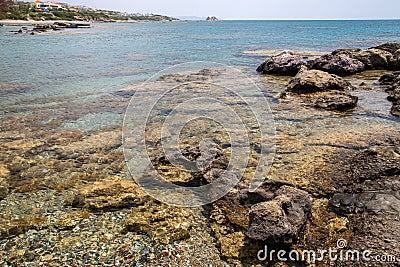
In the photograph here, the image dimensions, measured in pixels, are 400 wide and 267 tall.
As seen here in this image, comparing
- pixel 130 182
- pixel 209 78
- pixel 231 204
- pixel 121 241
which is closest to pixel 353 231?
pixel 231 204

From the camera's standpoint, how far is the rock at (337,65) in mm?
20734

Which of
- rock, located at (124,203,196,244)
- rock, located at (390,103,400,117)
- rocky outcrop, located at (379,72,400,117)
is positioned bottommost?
rock, located at (124,203,196,244)

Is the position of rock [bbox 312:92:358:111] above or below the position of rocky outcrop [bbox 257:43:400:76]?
below

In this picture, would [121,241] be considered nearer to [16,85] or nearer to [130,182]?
[130,182]

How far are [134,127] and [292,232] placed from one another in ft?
25.3

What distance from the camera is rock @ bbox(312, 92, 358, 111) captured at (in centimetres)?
1261

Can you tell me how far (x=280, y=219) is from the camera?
504cm

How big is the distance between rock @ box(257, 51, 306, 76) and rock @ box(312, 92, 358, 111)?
8.22 meters

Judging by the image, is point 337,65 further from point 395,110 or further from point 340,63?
point 395,110

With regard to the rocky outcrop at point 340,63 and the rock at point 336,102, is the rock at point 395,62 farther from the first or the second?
the rock at point 336,102

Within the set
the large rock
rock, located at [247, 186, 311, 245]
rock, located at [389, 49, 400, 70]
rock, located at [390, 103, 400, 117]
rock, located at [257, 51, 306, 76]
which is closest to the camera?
rock, located at [247, 186, 311, 245]

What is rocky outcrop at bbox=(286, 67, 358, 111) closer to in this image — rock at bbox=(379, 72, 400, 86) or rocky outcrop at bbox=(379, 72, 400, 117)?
rocky outcrop at bbox=(379, 72, 400, 117)

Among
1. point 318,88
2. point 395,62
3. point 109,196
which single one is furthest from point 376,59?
point 109,196

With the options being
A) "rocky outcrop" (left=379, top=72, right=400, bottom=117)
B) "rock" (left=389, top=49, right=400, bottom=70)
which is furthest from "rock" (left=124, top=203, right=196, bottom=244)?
"rock" (left=389, top=49, right=400, bottom=70)
